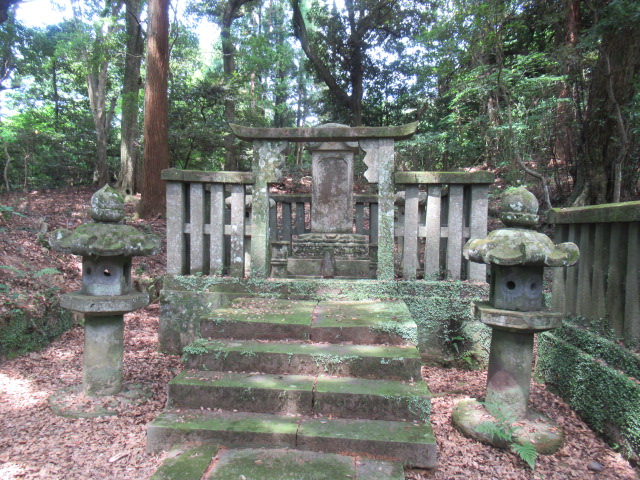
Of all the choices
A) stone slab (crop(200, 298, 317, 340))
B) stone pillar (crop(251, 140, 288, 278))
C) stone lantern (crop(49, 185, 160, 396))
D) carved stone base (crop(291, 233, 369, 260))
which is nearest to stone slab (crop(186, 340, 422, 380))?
stone slab (crop(200, 298, 317, 340))

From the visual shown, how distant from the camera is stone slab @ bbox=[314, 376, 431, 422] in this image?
9.89 ft

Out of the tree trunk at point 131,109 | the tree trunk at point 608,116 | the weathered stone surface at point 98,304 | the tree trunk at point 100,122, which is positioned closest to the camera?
the weathered stone surface at point 98,304

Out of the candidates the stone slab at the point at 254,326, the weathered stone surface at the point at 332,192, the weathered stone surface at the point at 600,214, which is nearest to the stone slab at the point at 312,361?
the stone slab at the point at 254,326

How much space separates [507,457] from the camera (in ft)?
9.72

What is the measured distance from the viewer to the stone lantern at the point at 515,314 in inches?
120

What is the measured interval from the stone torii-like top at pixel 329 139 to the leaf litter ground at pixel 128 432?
1598 millimetres

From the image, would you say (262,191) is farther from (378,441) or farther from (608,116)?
(608,116)

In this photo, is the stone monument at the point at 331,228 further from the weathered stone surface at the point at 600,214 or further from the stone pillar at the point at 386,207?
the weathered stone surface at the point at 600,214

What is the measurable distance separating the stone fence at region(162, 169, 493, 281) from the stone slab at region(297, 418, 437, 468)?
2.44 m

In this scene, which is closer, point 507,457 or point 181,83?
point 507,457

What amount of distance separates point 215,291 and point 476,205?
3432 millimetres

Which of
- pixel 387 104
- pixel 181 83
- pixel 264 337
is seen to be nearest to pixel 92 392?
pixel 264 337

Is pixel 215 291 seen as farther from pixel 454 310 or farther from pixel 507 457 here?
pixel 507 457

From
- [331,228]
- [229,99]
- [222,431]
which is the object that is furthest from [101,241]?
[229,99]
